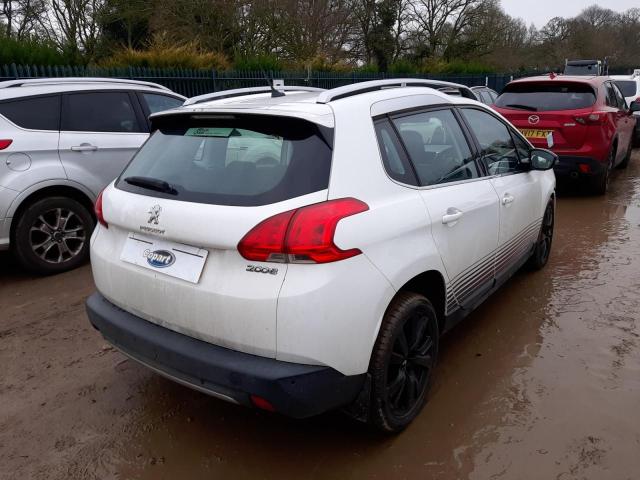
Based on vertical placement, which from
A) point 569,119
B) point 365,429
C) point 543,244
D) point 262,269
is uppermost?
point 569,119

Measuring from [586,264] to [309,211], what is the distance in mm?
3920

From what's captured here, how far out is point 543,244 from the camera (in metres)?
4.89

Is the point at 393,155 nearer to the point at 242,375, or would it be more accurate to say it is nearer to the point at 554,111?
the point at 242,375

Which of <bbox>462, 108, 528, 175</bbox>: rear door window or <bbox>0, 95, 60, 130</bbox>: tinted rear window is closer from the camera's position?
<bbox>462, 108, 528, 175</bbox>: rear door window

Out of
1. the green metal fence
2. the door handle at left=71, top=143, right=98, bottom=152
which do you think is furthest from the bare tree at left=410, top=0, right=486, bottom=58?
the door handle at left=71, top=143, right=98, bottom=152

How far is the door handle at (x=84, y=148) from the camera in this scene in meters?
5.05

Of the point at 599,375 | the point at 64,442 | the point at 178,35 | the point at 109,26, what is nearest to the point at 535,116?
the point at 599,375

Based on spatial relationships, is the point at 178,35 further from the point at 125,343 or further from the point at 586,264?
the point at 125,343

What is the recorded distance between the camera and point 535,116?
729 centimetres

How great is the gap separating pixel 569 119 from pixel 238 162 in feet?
20.2

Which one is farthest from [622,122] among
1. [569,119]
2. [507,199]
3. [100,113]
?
[100,113]

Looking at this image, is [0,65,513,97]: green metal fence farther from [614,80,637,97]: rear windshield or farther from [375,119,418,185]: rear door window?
[375,119,418,185]: rear door window

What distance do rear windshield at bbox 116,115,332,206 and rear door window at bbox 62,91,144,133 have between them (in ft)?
9.30

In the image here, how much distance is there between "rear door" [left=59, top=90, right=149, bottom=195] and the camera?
5.05 metres
